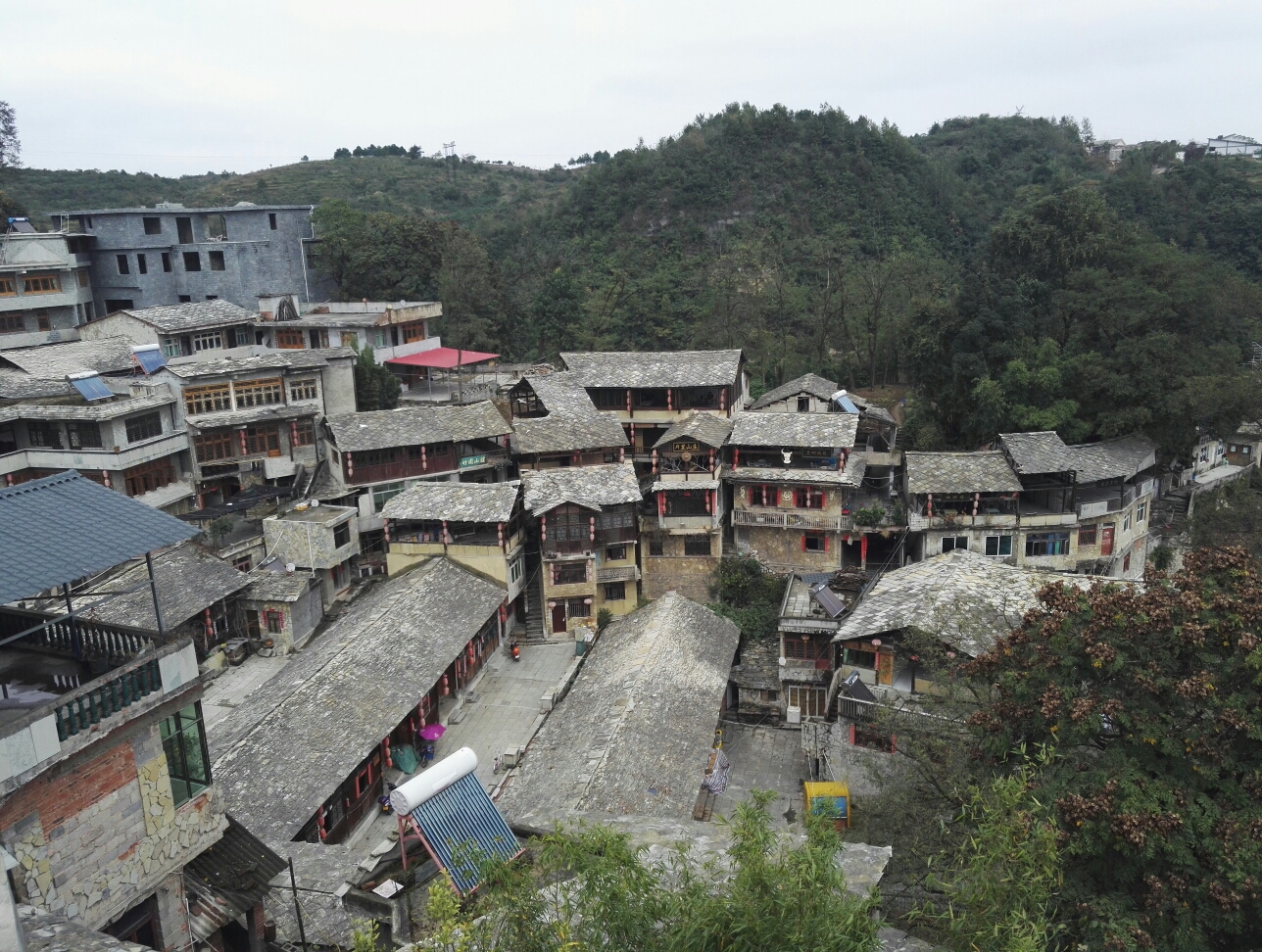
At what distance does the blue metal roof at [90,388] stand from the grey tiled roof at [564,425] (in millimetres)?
13739

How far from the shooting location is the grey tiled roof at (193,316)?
119 feet

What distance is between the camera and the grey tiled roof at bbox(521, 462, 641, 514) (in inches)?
1163

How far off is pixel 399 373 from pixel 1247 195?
183 feet

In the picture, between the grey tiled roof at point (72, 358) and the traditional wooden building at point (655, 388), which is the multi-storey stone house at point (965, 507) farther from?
the grey tiled roof at point (72, 358)

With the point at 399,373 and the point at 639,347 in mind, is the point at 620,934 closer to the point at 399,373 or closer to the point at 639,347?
the point at 399,373

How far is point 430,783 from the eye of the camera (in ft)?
44.1

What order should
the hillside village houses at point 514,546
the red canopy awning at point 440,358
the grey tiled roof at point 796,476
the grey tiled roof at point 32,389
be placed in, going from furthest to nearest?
the red canopy awning at point 440,358 → the grey tiled roof at point 796,476 → the grey tiled roof at point 32,389 → the hillside village houses at point 514,546

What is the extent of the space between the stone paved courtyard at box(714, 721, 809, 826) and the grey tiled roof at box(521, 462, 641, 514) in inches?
322

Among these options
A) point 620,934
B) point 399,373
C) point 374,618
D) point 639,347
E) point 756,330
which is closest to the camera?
point 620,934

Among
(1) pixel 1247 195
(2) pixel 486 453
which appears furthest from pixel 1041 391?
(1) pixel 1247 195

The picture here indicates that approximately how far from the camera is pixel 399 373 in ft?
149

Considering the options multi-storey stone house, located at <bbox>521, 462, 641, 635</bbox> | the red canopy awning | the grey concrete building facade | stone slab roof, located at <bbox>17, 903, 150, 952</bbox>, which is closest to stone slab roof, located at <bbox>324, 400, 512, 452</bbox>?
multi-storey stone house, located at <bbox>521, 462, 641, 635</bbox>

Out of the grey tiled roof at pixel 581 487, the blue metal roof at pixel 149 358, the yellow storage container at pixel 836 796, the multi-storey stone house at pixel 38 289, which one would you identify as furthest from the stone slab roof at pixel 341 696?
the multi-storey stone house at pixel 38 289

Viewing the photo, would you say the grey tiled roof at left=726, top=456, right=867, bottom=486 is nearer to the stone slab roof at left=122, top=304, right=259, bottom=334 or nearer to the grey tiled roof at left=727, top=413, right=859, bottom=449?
the grey tiled roof at left=727, top=413, right=859, bottom=449
